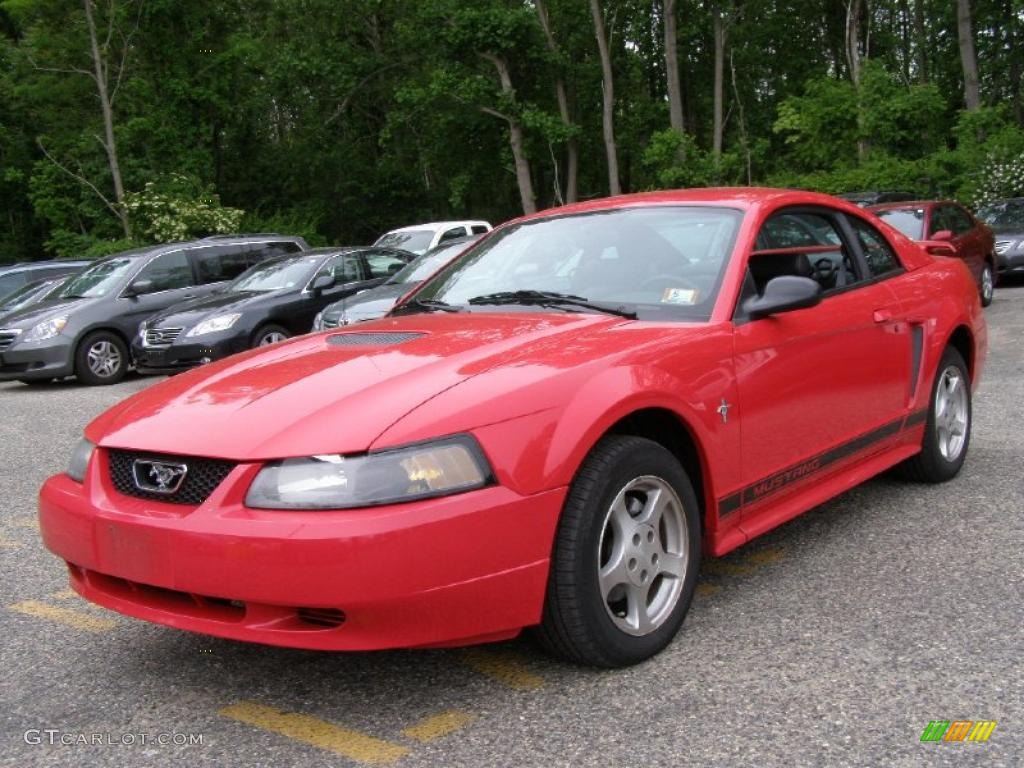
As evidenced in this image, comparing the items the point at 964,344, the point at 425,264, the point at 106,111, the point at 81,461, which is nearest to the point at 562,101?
the point at 106,111

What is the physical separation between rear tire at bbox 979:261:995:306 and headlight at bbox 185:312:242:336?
9.99 meters

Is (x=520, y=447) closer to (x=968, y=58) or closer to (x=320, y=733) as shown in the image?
(x=320, y=733)

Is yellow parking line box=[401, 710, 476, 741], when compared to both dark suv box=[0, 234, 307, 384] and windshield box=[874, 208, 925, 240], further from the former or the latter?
windshield box=[874, 208, 925, 240]

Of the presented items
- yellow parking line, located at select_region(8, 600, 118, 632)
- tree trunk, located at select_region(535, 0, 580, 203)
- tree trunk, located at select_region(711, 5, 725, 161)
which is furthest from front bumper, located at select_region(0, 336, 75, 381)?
tree trunk, located at select_region(711, 5, 725, 161)

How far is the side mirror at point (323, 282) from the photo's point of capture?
12.8 meters

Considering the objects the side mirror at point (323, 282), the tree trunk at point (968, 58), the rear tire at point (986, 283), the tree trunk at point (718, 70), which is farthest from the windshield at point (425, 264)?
the tree trunk at point (718, 70)

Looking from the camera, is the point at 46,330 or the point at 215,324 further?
the point at 46,330

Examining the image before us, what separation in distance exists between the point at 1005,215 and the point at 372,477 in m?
18.1

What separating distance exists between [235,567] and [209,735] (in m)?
0.54

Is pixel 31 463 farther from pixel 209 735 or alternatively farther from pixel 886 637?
pixel 886 637

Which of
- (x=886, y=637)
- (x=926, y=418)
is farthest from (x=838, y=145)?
(x=886, y=637)

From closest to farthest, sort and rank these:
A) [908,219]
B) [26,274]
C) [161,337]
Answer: [161,337] → [908,219] → [26,274]

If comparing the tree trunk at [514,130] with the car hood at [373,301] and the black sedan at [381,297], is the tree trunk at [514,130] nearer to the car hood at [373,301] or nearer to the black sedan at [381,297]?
the black sedan at [381,297]

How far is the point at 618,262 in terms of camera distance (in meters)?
4.14
